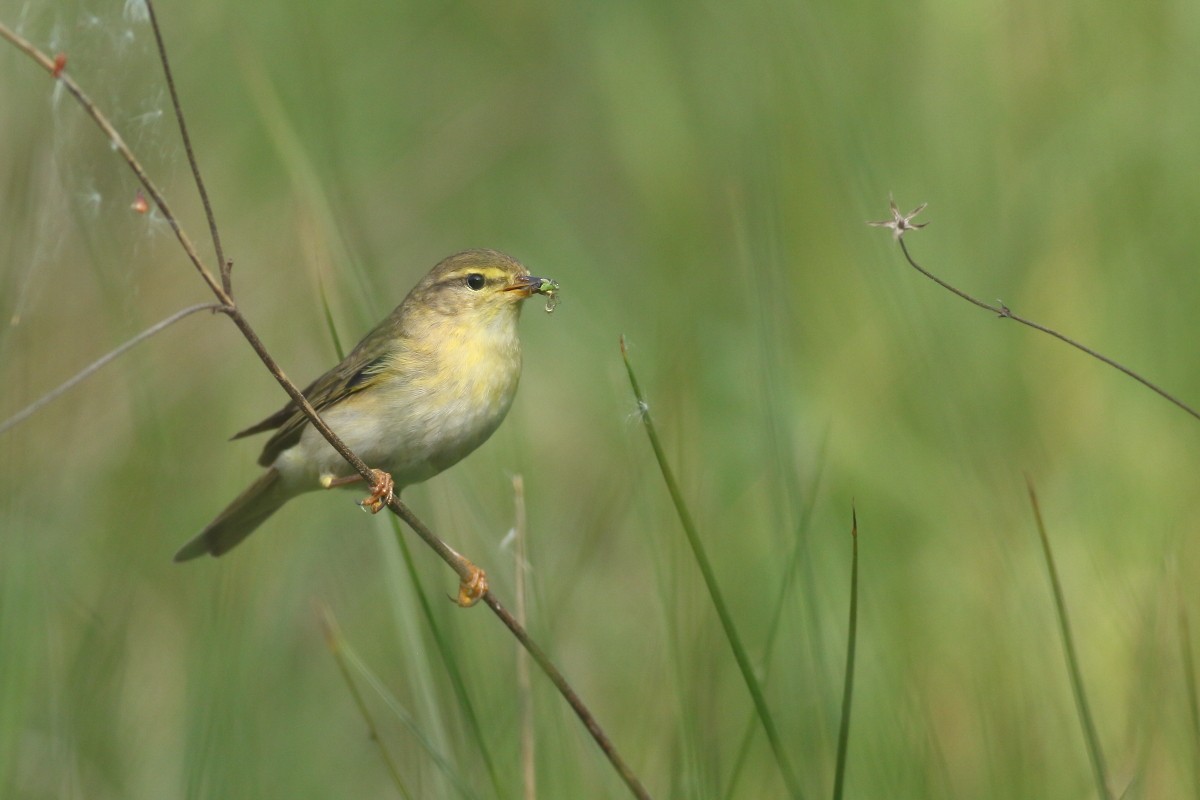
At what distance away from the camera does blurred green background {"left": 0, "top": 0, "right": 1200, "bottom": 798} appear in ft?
11.0

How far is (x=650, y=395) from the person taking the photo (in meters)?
4.31

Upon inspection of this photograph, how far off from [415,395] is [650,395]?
31.5 inches

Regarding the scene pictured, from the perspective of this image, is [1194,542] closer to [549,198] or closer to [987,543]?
[987,543]

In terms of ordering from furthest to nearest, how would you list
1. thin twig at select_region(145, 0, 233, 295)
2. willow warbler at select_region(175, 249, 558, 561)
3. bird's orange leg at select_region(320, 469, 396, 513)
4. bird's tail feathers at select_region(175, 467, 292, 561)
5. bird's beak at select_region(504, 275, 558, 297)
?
bird's tail feathers at select_region(175, 467, 292, 561) → bird's beak at select_region(504, 275, 558, 297) → willow warbler at select_region(175, 249, 558, 561) → bird's orange leg at select_region(320, 469, 396, 513) → thin twig at select_region(145, 0, 233, 295)

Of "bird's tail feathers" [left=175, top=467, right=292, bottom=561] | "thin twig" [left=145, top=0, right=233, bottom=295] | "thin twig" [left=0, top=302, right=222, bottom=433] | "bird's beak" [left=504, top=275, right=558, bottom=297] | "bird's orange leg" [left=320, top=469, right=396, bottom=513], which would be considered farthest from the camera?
"bird's tail feathers" [left=175, top=467, right=292, bottom=561]

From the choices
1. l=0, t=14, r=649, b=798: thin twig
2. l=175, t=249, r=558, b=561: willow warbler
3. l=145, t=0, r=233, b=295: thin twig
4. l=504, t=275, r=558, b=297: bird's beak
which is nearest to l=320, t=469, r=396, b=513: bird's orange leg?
l=175, t=249, r=558, b=561: willow warbler

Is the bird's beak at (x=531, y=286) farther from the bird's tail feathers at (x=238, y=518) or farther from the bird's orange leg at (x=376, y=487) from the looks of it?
the bird's tail feathers at (x=238, y=518)

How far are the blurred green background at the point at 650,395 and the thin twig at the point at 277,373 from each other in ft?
0.91

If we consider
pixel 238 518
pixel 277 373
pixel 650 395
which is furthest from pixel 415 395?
pixel 277 373

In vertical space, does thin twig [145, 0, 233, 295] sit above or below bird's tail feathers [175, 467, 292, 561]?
below

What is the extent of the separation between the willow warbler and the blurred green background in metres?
0.18

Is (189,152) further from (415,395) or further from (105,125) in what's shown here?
(415,395)

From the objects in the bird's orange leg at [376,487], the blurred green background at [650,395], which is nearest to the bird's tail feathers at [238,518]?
the blurred green background at [650,395]

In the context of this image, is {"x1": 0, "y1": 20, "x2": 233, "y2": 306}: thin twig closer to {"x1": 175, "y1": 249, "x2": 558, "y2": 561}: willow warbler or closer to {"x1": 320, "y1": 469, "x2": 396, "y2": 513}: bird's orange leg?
{"x1": 320, "y1": 469, "x2": 396, "y2": 513}: bird's orange leg
